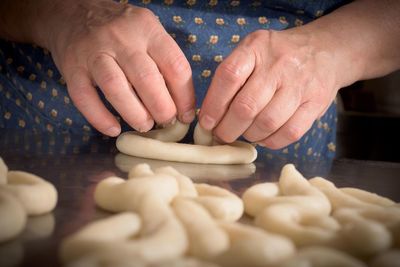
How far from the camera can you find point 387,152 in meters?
2.56

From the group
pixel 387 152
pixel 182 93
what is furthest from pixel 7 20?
pixel 387 152

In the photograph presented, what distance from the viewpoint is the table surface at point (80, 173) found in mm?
552

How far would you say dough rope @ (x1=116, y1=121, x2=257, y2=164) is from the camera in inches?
38.9

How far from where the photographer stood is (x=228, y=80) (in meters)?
0.91

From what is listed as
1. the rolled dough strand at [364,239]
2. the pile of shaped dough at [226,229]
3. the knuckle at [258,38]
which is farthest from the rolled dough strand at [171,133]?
the rolled dough strand at [364,239]

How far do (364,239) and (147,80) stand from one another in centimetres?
50

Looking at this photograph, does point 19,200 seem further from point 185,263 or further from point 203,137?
point 203,137

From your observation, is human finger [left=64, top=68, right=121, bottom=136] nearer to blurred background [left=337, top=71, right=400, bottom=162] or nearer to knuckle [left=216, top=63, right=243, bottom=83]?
knuckle [left=216, top=63, right=243, bottom=83]

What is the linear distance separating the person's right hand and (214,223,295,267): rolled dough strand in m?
0.46

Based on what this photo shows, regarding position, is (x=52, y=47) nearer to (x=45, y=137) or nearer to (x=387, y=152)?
(x=45, y=137)

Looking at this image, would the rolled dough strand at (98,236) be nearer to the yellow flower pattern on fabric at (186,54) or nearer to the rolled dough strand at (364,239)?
the rolled dough strand at (364,239)

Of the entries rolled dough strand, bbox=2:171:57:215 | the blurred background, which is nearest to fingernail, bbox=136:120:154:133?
rolled dough strand, bbox=2:171:57:215

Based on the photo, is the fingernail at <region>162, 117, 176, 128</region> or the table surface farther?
the fingernail at <region>162, 117, 176, 128</region>

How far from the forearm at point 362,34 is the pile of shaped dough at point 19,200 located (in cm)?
66
